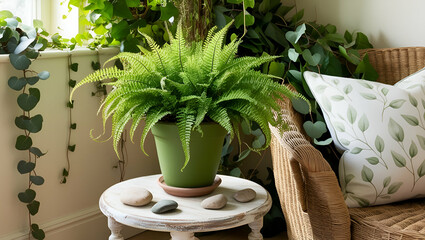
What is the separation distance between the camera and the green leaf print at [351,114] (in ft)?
5.79

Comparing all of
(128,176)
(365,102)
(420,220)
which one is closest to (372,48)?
(365,102)

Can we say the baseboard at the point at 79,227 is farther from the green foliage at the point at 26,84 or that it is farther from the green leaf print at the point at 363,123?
the green leaf print at the point at 363,123

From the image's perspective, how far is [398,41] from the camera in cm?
230

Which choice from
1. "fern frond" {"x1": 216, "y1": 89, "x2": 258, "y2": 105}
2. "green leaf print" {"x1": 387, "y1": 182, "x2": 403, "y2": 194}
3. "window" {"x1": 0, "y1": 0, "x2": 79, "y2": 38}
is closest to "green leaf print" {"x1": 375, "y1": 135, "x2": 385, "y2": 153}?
"green leaf print" {"x1": 387, "y1": 182, "x2": 403, "y2": 194}

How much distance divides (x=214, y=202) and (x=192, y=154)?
0.13 meters

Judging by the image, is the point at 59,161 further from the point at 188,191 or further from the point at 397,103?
the point at 397,103

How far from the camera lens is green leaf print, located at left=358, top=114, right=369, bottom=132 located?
5.72ft

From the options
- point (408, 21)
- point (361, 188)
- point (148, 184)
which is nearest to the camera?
point (148, 184)

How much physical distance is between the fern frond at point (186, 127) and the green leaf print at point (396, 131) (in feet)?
2.20

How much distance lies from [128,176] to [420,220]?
1.20m

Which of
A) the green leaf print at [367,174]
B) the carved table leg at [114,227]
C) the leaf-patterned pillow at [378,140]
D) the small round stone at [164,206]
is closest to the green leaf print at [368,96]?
the leaf-patterned pillow at [378,140]

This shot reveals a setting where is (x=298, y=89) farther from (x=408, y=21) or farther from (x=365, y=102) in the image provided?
(x=408, y=21)

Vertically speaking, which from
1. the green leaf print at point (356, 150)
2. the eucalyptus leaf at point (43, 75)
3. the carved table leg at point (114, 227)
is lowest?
the carved table leg at point (114, 227)

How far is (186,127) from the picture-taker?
135cm
